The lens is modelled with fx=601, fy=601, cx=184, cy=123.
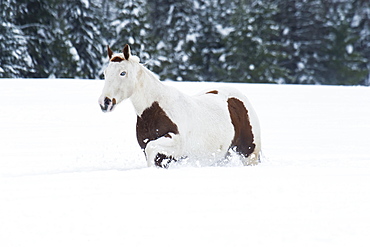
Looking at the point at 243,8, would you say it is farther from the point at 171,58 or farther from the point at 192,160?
the point at 192,160

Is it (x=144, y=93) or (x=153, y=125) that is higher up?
(x=144, y=93)

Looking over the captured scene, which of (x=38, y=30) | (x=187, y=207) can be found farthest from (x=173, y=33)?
(x=187, y=207)

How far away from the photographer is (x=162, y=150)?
5.78 meters

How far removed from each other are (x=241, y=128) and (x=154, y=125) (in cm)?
150

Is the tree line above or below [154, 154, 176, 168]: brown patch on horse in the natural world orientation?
below

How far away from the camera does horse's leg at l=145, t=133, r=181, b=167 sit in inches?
226

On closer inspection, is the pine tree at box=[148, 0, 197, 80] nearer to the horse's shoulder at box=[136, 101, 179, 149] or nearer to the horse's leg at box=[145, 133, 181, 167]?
the horse's shoulder at box=[136, 101, 179, 149]

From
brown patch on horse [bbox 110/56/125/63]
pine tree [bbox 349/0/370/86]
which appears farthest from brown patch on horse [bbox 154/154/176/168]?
pine tree [bbox 349/0/370/86]

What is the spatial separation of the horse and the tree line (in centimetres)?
1786

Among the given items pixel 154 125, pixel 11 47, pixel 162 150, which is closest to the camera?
pixel 162 150

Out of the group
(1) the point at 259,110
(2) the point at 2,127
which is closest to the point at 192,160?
(2) the point at 2,127

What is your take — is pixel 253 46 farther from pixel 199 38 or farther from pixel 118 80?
pixel 118 80

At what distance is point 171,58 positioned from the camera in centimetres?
3297

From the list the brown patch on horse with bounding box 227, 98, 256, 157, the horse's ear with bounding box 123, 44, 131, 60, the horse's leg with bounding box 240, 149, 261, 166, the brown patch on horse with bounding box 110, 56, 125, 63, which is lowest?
the horse's leg with bounding box 240, 149, 261, 166
